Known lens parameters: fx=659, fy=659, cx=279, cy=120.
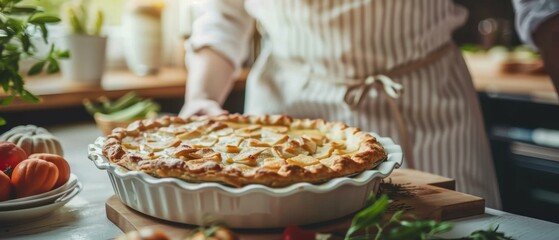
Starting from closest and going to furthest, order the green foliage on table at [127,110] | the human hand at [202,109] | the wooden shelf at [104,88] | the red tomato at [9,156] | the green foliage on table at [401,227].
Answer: the green foliage on table at [401,227]
the red tomato at [9,156]
the human hand at [202,109]
the green foliage on table at [127,110]
the wooden shelf at [104,88]

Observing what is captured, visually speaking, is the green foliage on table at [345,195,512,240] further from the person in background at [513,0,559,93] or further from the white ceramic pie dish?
the person in background at [513,0,559,93]

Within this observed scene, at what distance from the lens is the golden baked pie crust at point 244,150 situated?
89 centimetres

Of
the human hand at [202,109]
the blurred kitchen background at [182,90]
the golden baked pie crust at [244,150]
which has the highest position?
the golden baked pie crust at [244,150]

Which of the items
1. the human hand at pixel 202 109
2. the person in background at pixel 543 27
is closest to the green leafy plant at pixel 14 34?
the human hand at pixel 202 109

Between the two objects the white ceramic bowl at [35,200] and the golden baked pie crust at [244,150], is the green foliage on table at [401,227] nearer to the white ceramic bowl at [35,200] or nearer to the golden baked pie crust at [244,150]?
the golden baked pie crust at [244,150]

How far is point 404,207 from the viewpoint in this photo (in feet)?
3.39

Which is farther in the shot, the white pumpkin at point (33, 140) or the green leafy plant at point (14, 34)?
the white pumpkin at point (33, 140)

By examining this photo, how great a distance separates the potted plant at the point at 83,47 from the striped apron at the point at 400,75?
904mm

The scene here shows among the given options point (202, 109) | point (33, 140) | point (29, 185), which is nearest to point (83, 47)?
point (202, 109)

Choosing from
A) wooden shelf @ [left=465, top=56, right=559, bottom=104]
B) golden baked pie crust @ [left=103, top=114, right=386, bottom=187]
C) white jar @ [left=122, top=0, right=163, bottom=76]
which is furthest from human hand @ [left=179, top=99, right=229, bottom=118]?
wooden shelf @ [left=465, top=56, right=559, bottom=104]

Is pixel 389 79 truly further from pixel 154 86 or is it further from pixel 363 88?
pixel 154 86

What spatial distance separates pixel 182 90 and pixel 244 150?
161 centimetres

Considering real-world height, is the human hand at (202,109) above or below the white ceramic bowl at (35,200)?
above

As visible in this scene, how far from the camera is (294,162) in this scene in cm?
99
